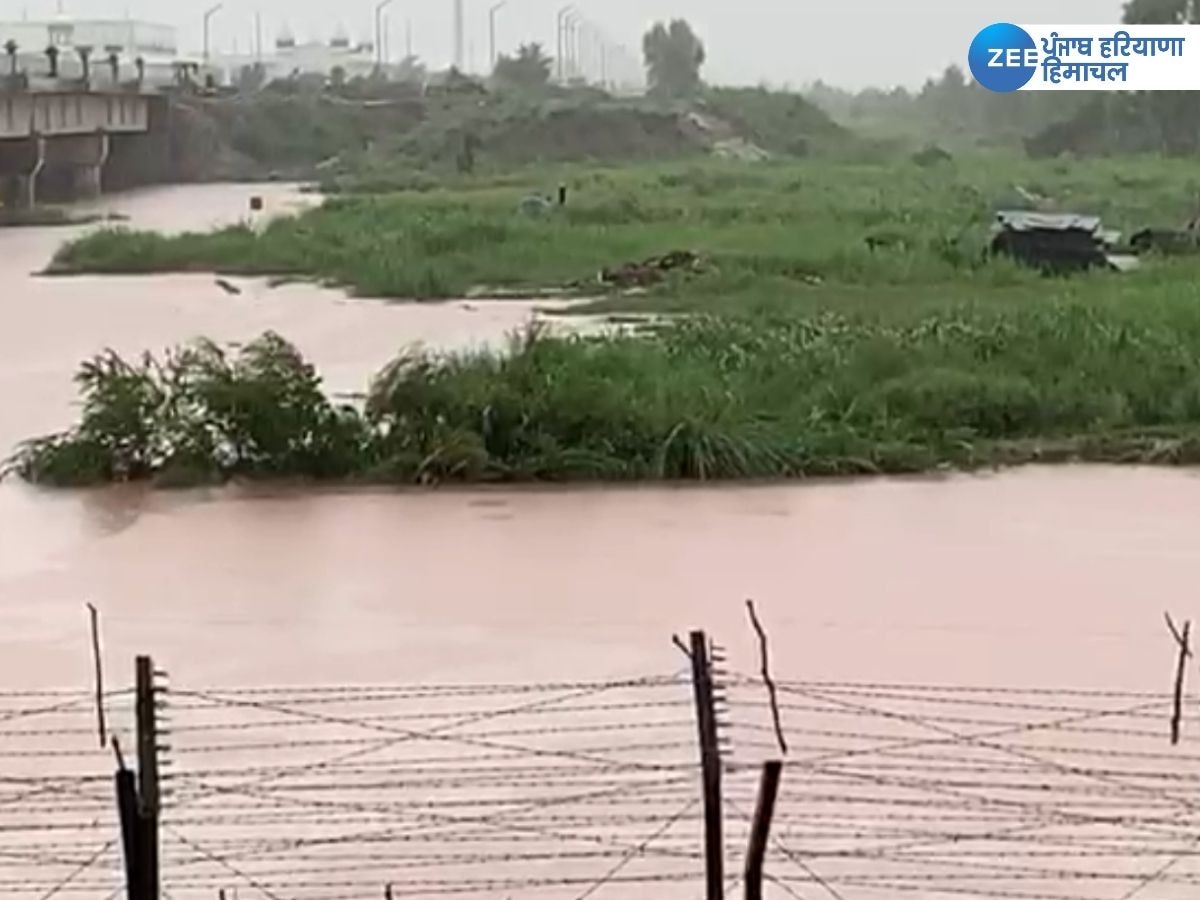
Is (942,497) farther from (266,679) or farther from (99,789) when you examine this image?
(99,789)

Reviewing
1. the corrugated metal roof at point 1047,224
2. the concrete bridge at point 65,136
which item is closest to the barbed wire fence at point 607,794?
the corrugated metal roof at point 1047,224

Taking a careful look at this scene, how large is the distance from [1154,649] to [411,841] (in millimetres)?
4916

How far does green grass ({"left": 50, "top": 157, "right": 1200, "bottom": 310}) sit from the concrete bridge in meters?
7.65

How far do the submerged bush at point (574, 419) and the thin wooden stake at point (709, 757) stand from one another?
10302mm

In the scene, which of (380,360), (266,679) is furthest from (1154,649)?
(380,360)

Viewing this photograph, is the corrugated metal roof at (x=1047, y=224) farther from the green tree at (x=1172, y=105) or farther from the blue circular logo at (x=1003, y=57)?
the green tree at (x=1172, y=105)

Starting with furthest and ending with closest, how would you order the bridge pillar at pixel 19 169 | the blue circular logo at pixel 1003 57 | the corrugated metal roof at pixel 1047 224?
the bridge pillar at pixel 19 169 → the blue circular logo at pixel 1003 57 → the corrugated metal roof at pixel 1047 224

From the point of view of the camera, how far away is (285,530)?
530 inches

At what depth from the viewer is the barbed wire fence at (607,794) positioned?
657 cm

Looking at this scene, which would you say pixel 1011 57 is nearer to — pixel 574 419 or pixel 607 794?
pixel 574 419

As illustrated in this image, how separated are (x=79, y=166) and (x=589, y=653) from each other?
142 feet

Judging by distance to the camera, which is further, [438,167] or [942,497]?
[438,167]

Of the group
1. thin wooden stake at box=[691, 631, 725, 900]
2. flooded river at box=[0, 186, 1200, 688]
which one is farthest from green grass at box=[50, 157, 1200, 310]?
thin wooden stake at box=[691, 631, 725, 900]

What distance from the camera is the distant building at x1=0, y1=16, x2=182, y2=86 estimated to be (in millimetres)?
54281
